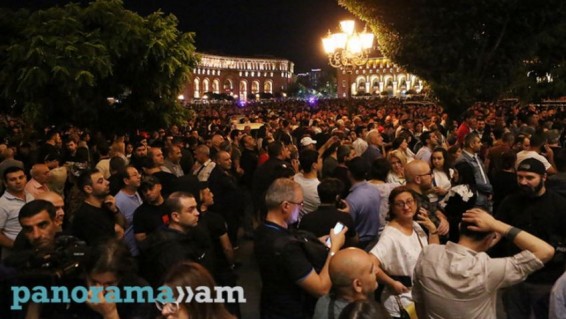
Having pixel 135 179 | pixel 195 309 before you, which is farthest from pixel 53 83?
pixel 195 309

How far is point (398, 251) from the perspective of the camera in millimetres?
4434

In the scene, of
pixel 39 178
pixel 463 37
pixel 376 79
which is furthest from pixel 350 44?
pixel 376 79

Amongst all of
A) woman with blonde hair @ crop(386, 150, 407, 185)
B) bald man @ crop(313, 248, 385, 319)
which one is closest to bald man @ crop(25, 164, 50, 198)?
woman with blonde hair @ crop(386, 150, 407, 185)

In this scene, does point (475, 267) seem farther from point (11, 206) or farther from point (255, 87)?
point (255, 87)

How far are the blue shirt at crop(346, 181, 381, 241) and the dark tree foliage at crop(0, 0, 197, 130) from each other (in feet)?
24.8

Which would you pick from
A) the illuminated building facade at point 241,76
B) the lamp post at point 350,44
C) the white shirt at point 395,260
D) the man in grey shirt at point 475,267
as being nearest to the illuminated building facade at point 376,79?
the illuminated building facade at point 241,76

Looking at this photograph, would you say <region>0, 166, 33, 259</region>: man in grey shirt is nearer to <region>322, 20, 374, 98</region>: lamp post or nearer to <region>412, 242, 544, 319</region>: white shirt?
<region>412, 242, 544, 319</region>: white shirt

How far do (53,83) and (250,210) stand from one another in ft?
16.1

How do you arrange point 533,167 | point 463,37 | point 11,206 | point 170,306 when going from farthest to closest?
point 463,37 → point 11,206 → point 533,167 → point 170,306

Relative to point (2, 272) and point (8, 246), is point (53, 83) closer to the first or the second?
point (8, 246)

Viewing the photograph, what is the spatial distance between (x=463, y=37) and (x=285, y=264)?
1289cm

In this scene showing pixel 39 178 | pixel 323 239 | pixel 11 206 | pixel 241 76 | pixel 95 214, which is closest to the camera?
pixel 323 239

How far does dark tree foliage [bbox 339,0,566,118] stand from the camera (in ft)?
49.5

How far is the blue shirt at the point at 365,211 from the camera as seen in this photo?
632 centimetres
